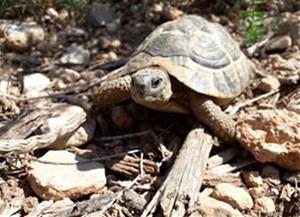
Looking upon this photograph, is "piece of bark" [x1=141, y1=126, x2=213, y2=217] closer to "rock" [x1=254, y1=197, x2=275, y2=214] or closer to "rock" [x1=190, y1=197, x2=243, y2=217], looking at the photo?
"rock" [x1=190, y1=197, x2=243, y2=217]

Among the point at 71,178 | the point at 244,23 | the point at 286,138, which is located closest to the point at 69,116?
the point at 71,178

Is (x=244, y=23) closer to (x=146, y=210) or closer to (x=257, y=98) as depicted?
(x=257, y=98)

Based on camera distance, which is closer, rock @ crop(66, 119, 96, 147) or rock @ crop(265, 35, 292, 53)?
rock @ crop(66, 119, 96, 147)

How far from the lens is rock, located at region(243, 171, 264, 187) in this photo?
273 cm

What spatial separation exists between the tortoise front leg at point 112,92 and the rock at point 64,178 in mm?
439

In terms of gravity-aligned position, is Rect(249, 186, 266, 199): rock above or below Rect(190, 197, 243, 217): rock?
below

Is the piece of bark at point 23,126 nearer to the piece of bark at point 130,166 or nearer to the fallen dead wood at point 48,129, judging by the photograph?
the fallen dead wood at point 48,129

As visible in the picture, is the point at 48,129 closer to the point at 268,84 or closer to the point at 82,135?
the point at 82,135

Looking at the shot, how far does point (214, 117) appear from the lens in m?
2.88

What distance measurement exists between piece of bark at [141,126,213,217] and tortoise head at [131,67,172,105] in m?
0.27

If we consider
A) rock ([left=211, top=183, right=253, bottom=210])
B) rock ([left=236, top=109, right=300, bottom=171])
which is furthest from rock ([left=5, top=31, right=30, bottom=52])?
rock ([left=211, top=183, right=253, bottom=210])

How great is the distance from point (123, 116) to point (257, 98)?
2.73ft

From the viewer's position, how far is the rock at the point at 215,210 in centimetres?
246

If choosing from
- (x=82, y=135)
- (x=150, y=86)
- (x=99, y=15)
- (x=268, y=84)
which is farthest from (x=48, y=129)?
(x=99, y=15)
